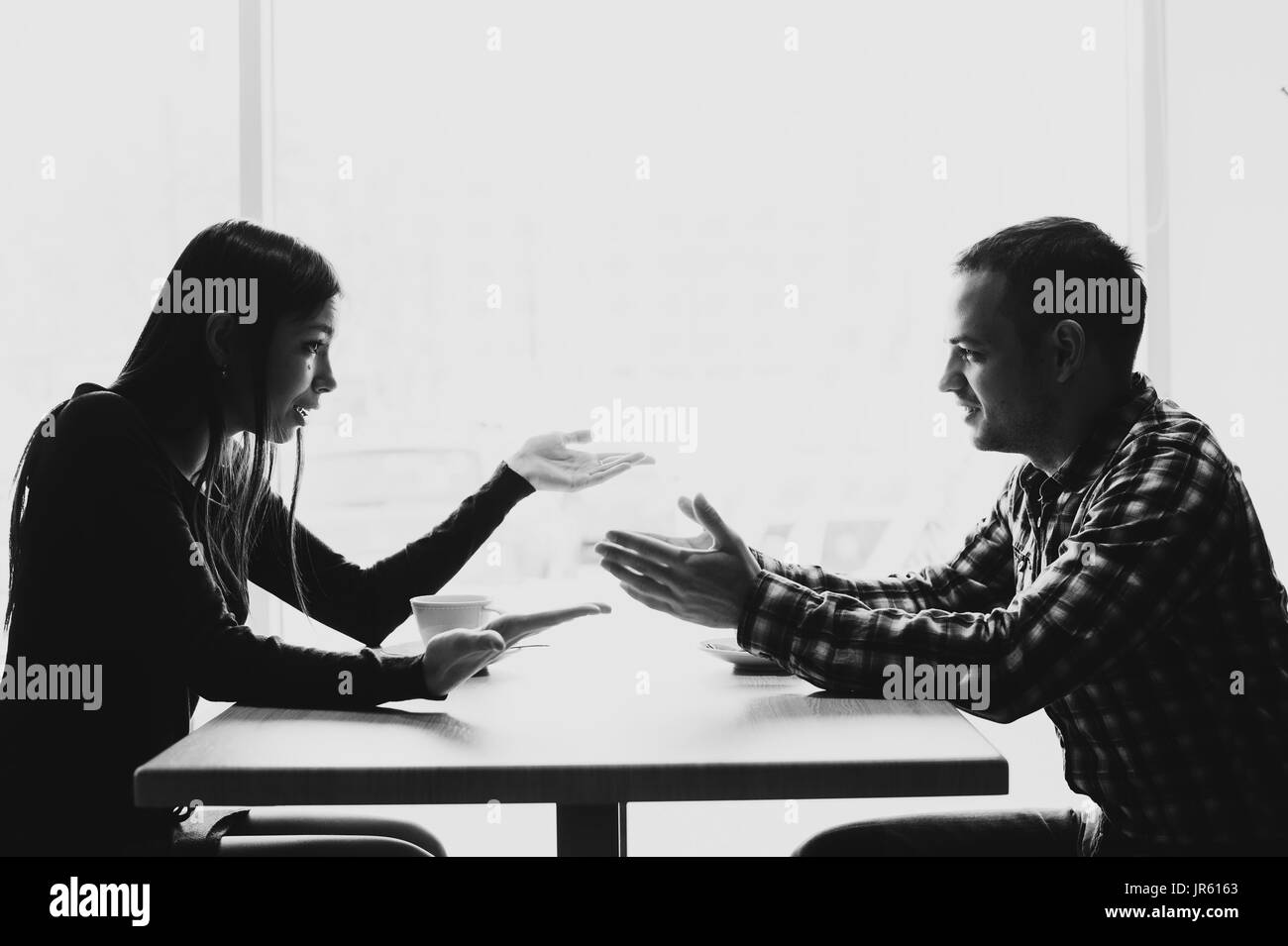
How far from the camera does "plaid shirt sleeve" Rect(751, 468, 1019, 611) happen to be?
1.58 metres

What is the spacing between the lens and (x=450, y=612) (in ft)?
4.56

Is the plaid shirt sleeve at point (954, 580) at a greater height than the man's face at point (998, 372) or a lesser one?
lesser

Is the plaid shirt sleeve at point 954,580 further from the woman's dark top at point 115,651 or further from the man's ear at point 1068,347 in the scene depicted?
the woman's dark top at point 115,651

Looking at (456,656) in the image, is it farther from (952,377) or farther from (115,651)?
(952,377)

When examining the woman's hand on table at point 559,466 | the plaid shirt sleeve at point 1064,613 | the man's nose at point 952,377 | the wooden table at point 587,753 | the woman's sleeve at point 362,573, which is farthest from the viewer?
the woman's hand on table at point 559,466

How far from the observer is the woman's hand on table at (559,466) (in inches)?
69.8

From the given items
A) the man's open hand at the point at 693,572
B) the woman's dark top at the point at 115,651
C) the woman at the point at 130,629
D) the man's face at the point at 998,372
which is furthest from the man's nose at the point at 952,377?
the woman's dark top at the point at 115,651

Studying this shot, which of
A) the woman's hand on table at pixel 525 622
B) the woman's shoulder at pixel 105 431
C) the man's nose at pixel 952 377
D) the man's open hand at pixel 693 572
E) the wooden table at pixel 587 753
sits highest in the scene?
the man's nose at pixel 952 377

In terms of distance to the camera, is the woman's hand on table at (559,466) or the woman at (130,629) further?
the woman's hand on table at (559,466)

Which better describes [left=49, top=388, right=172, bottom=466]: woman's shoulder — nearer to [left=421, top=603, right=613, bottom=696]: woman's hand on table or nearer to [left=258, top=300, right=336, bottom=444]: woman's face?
[left=258, top=300, right=336, bottom=444]: woman's face

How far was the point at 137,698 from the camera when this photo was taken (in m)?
1.25

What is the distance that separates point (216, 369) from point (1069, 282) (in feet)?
3.66

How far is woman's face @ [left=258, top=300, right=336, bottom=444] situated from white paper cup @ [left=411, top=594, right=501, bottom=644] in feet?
1.06

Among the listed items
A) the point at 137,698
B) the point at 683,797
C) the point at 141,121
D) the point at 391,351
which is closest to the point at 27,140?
the point at 141,121
